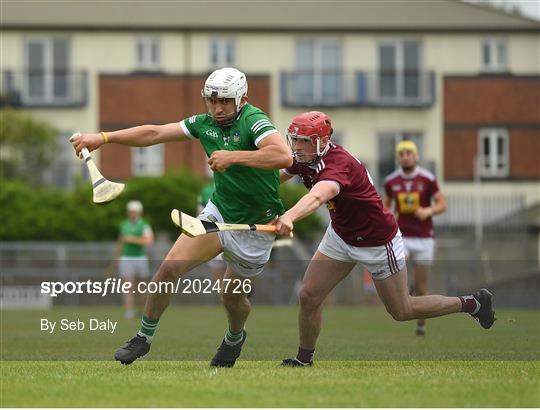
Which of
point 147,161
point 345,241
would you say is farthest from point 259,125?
point 147,161

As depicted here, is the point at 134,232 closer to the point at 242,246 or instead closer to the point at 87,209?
the point at 87,209

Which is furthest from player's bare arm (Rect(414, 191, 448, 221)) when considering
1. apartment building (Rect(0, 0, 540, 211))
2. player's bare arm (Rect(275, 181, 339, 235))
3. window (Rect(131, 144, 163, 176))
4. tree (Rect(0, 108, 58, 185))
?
window (Rect(131, 144, 163, 176))

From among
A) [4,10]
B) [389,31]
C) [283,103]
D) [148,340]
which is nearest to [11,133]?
[4,10]

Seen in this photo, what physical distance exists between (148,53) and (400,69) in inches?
346

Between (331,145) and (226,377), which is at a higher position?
(331,145)

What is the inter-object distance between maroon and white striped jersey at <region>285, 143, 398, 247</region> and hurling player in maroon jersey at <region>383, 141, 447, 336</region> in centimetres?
621

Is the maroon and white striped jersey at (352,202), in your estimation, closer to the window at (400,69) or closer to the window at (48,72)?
the window at (48,72)

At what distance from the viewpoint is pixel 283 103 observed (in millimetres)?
43750

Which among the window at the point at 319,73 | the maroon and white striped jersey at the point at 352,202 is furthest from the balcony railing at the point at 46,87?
the maroon and white striped jersey at the point at 352,202

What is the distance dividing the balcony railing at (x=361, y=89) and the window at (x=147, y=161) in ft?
16.3

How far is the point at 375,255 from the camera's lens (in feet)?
36.4

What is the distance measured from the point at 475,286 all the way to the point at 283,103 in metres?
14.1

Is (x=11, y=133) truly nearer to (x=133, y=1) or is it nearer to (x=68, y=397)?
(x=133, y=1)

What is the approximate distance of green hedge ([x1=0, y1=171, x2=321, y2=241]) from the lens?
35.2 m
